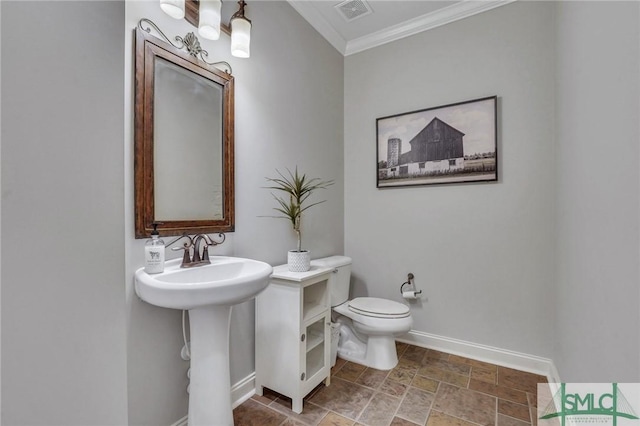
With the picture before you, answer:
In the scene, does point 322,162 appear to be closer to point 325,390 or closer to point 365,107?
point 365,107

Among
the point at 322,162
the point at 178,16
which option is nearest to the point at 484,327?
the point at 322,162

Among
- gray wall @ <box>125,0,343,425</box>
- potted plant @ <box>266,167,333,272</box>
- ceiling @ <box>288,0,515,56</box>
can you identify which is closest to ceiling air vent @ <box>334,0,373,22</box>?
ceiling @ <box>288,0,515,56</box>

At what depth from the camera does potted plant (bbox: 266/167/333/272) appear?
168cm

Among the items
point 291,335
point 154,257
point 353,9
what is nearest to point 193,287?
point 154,257

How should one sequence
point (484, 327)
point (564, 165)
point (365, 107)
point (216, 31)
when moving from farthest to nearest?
point (365, 107) < point (484, 327) < point (564, 165) < point (216, 31)

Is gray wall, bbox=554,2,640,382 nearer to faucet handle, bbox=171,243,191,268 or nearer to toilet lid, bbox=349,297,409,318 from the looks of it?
toilet lid, bbox=349,297,409,318

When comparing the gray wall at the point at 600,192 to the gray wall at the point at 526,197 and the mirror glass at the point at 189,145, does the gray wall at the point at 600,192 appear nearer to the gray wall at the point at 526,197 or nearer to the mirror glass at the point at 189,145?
the gray wall at the point at 526,197

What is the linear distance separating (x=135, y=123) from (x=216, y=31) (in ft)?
1.88

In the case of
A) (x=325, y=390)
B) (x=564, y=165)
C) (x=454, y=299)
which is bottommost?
(x=325, y=390)

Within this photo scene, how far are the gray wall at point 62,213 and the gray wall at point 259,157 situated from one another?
0.96 m

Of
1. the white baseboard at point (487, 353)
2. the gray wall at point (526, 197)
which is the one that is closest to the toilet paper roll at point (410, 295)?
the gray wall at point (526, 197)

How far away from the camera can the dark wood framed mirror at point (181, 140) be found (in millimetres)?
1203

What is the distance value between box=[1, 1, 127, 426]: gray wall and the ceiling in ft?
7.14

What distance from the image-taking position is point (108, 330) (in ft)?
1.07
